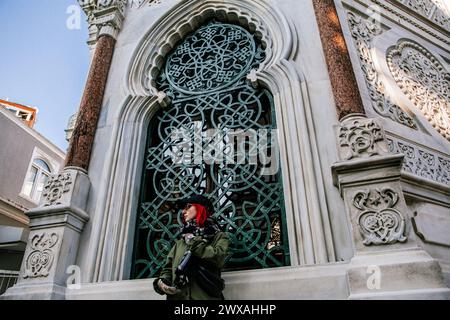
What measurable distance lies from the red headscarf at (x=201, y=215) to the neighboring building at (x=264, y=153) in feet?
2.62

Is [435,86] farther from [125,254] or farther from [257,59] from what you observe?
[125,254]

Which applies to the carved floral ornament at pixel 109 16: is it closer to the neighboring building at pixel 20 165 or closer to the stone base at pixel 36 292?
the stone base at pixel 36 292

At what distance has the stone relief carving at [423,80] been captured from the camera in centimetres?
594

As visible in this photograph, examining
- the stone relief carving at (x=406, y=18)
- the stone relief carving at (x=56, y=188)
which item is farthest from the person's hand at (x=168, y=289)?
the stone relief carving at (x=406, y=18)

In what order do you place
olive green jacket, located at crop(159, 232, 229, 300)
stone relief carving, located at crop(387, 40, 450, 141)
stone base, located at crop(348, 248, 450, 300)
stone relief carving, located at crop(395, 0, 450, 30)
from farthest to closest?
stone relief carving, located at crop(395, 0, 450, 30) → stone relief carving, located at crop(387, 40, 450, 141) → olive green jacket, located at crop(159, 232, 229, 300) → stone base, located at crop(348, 248, 450, 300)

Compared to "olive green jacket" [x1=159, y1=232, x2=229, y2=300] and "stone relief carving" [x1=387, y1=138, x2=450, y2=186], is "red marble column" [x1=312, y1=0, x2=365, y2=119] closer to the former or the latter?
"stone relief carving" [x1=387, y1=138, x2=450, y2=186]

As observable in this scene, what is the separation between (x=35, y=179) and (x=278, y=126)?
503 inches

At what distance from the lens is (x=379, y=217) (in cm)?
336

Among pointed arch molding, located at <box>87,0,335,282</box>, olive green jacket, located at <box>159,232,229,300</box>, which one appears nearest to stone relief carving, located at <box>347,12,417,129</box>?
pointed arch molding, located at <box>87,0,335,282</box>

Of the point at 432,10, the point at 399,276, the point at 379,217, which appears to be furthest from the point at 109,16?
the point at 432,10

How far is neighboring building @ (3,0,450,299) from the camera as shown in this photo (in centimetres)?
351

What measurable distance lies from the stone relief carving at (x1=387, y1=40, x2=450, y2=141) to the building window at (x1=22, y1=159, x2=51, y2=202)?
12.9 meters

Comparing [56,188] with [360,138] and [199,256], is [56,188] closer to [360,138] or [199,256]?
[199,256]
